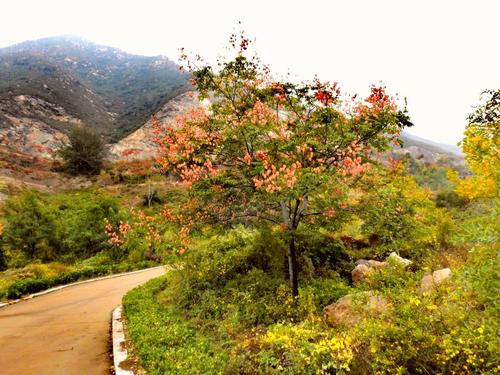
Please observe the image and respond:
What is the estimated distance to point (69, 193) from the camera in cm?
4012

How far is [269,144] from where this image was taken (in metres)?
8.57

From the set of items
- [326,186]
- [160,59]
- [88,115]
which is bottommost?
[326,186]

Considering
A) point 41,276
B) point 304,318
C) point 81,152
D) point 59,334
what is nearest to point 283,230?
point 304,318

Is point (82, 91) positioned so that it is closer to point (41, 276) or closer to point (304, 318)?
point (41, 276)

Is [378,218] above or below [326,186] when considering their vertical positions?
below

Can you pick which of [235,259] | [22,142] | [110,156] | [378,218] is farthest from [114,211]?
[22,142]

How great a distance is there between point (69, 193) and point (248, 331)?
3807 centimetres

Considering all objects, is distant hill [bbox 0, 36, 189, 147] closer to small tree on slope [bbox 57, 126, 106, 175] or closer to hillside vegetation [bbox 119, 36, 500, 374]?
small tree on slope [bbox 57, 126, 106, 175]

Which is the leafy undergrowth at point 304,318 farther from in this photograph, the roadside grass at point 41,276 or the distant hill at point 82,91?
the distant hill at point 82,91

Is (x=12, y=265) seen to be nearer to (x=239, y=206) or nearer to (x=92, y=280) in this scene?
(x=92, y=280)

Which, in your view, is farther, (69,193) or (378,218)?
(69,193)

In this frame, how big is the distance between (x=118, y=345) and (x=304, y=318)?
460 cm

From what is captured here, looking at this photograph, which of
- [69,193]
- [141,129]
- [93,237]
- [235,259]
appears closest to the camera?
[235,259]

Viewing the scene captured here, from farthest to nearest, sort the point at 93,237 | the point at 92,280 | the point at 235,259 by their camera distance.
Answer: the point at 93,237 < the point at 92,280 < the point at 235,259
